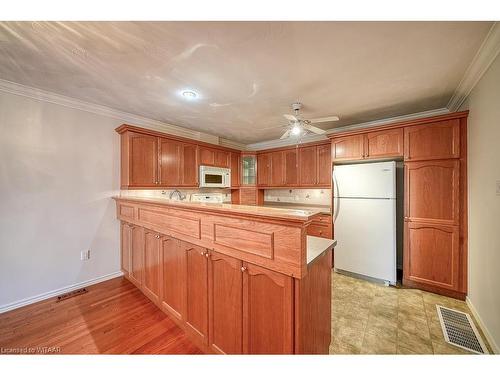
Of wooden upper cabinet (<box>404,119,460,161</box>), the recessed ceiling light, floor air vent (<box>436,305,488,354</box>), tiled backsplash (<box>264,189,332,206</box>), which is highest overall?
the recessed ceiling light

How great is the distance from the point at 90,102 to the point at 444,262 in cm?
480

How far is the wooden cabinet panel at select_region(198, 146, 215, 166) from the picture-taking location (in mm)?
3582

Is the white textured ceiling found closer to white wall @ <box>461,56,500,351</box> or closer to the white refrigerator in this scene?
white wall @ <box>461,56,500,351</box>

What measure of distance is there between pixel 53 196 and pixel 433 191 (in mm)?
4566

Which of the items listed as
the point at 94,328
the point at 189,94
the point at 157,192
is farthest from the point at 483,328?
the point at 157,192

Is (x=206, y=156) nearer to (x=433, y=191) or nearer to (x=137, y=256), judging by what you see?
(x=137, y=256)

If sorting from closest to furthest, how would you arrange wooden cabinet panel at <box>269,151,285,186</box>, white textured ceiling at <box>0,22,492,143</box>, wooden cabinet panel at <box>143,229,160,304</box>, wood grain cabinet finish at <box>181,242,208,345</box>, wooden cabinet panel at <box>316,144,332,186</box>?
white textured ceiling at <box>0,22,492,143</box> → wood grain cabinet finish at <box>181,242,208,345</box> → wooden cabinet panel at <box>143,229,160,304</box> → wooden cabinet panel at <box>316,144,332,186</box> → wooden cabinet panel at <box>269,151,285,186</box>

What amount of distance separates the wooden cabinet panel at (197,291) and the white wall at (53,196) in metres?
1.84

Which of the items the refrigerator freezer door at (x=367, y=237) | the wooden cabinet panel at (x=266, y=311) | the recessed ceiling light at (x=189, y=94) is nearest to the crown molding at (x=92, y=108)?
the recessed ceiling light at (x=189, y=94)

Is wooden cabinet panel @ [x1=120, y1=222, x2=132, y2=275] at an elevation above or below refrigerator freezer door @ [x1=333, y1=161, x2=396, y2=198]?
below

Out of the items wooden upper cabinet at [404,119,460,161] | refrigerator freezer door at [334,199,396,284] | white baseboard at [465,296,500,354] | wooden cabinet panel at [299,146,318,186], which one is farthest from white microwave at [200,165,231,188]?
Answer: white baseboard at [465,296,500,354]

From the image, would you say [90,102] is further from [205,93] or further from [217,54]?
[217,54]

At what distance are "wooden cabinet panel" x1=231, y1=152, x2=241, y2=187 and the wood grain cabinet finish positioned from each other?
8.98ft
